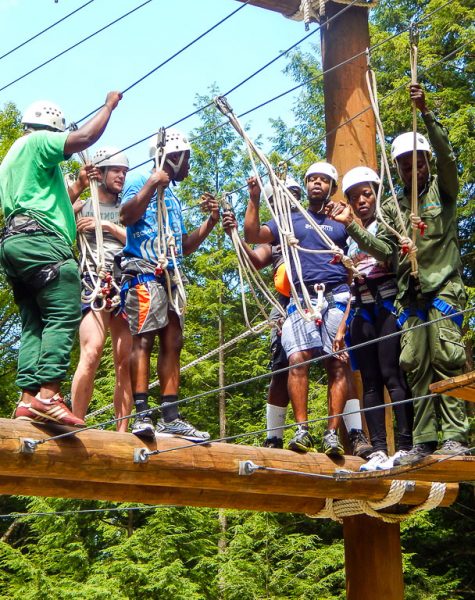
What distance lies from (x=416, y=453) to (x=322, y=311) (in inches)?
37.8

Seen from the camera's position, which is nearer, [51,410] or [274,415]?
[51,410]

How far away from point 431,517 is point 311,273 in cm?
993

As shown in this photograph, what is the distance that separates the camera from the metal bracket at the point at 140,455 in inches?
197

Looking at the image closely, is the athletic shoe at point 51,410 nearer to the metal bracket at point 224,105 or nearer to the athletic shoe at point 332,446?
the athletic shoe at point 332,446

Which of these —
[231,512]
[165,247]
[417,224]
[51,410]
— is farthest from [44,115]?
[231,512]

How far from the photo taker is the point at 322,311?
19.1 ft

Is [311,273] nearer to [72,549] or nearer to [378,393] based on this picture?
[378,393]

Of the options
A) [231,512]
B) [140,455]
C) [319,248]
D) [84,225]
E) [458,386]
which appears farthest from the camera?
[231,512]

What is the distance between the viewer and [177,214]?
5.73 m

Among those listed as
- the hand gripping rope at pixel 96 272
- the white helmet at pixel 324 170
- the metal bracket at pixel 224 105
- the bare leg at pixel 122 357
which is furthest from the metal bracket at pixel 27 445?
the white helmet at pixel 324 170

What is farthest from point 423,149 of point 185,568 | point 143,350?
point 185,568

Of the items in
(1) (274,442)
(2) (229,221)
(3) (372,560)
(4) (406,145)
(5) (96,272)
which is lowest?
(3) (372,560)

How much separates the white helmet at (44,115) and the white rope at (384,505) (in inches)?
108

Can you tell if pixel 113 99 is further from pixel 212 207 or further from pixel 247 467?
pixel 247 467
